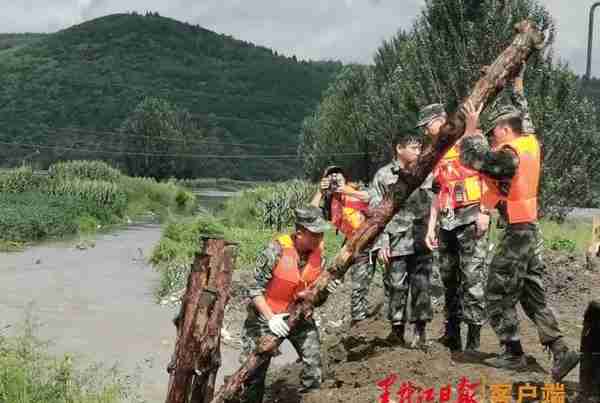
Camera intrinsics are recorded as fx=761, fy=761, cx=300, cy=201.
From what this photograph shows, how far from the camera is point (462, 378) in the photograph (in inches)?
215

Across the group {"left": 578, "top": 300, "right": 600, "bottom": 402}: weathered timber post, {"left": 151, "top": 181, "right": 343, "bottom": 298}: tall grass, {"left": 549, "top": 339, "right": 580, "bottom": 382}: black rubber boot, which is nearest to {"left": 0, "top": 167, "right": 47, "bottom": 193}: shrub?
{"left": 151, "top": 181, "right": 343, "bottom": 298}: tall grass

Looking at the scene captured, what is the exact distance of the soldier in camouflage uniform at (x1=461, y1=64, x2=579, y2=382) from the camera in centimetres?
556

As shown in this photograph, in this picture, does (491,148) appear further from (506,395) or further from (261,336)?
(261,336)

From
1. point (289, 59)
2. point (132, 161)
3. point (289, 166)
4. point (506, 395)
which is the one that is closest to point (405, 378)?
point (506, 395)

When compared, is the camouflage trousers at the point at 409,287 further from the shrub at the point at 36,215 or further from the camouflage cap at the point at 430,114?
the shrub at the point at 36,215

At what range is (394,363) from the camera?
20.2ft

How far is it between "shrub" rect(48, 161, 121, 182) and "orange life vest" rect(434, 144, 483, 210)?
32482 mm

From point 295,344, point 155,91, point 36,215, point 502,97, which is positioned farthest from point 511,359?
point 155,91

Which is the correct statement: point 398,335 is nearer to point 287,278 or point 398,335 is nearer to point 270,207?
point 287,278

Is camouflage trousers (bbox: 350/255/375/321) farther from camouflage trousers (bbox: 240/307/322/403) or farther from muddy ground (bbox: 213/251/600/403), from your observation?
camouflage trousers (bbox: 240/307/322/403)

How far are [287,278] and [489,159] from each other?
171 centimetres

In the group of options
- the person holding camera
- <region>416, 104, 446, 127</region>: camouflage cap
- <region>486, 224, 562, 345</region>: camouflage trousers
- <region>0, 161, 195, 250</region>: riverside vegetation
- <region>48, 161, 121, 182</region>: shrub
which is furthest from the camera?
<region>48, 161, 121, 182</region>: shrub

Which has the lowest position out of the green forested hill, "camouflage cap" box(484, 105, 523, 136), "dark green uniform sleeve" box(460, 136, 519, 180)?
"dark green uniform sleeve" box(460, 136, 519, 180)

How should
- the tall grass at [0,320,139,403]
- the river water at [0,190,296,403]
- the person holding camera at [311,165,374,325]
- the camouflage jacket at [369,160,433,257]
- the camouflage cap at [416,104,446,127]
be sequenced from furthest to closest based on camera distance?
the river water at [0,190,296,403] → the person holding camera at [311,165,374,325] → the camouflage jacket at [369,160,433,257] → the camouflage cap at [416,104,446,127] → the tall grass at [0,320,139,403]
